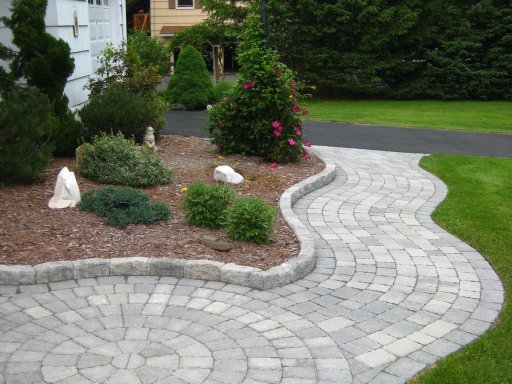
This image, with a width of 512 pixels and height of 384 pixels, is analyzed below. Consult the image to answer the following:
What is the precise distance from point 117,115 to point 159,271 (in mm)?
4624

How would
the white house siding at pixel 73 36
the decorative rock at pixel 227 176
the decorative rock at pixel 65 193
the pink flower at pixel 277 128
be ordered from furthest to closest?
the white house siding at pixel 73 36, the pink flower at pixel 277 128, the decorative rock at pixel 227 176, the decorative rock at pixel 65 193

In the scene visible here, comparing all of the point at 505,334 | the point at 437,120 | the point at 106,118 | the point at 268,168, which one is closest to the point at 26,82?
the point at 106,118

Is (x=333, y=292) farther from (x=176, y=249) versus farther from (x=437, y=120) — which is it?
(x=437, y=120)

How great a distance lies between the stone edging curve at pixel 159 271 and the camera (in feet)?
17.1

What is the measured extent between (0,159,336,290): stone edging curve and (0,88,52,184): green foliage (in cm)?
237

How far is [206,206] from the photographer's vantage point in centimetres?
637

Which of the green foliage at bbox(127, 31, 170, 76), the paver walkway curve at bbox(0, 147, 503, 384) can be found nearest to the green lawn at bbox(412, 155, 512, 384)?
the paver walkway curve at bbox(0, 147, 503, 384)

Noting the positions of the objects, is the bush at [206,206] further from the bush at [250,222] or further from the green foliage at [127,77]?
the green foliage at [127,77]

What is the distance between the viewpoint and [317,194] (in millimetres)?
8578

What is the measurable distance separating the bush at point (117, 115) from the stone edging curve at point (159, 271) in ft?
13.1

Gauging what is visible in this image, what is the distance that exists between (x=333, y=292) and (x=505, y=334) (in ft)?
4.72

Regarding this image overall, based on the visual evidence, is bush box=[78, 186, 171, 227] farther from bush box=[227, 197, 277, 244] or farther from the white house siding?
the white house siding

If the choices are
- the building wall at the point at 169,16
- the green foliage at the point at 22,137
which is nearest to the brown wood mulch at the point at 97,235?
the green foliage at the point at 22,137

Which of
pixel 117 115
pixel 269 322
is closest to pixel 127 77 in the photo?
pixel 117 115
